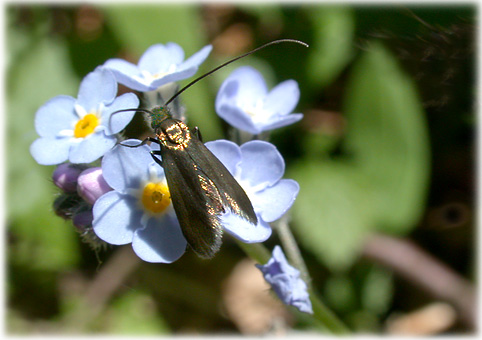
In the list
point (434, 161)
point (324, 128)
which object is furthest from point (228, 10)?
point (434, 161)

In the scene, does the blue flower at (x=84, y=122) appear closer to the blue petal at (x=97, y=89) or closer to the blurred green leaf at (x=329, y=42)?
the blue petal at (x=97, y=89)

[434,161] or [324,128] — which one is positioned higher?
[324,128]

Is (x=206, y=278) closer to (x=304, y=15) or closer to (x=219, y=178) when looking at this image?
(x=304, y=15)

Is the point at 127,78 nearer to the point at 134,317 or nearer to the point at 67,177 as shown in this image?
the point at 67,177

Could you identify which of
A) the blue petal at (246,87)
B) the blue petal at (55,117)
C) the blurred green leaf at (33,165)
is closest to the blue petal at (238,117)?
the blue petal at (246,87)

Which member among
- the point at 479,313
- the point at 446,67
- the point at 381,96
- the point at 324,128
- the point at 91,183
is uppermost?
the point at 91,183

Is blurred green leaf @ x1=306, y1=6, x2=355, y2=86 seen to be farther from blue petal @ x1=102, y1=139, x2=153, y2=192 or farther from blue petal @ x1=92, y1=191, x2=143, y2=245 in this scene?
blue petal @ x1=92, y1=191, x2=143, y2=245

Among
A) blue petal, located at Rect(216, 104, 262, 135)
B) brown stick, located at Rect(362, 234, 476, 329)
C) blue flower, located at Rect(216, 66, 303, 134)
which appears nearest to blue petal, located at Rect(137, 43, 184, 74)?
blue flower, located at Rect(216, 66, 303, 134)
